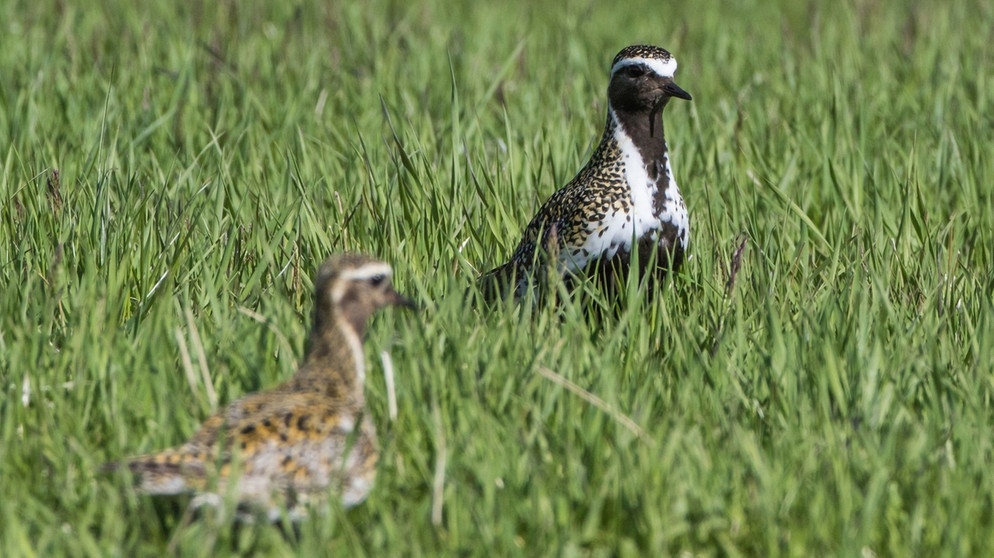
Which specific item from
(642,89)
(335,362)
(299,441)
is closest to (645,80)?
(642,89)

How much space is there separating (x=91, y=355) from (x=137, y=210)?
1506 millimetres

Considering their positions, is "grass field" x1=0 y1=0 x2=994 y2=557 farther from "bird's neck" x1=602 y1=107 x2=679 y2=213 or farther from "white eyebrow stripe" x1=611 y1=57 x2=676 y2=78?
"white eyebrow stripe" x1=611 y1=57 x2=676 y2=78

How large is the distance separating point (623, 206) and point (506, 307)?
95cm

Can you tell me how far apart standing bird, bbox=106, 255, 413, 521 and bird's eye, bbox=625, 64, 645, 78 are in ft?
6.94

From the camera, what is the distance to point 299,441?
377 cm

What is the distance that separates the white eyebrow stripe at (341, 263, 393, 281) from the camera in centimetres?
418

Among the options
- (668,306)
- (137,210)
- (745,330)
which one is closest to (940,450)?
(745,330)

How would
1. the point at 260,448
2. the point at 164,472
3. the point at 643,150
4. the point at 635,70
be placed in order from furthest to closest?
the point at 635,70, the point at 643,150, the point at 260,448, the point at 164,472

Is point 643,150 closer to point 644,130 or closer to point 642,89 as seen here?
point 644,130

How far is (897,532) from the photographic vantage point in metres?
3.72

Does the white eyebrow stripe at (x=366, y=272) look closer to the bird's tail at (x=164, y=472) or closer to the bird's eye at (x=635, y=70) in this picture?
the bird's tail at (x=164, y=472)

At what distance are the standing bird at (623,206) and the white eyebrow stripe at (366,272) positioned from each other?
115 cm

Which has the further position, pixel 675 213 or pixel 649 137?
pixel 649 137

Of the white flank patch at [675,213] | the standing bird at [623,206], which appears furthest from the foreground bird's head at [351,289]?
the white flank patch at [675,213]
